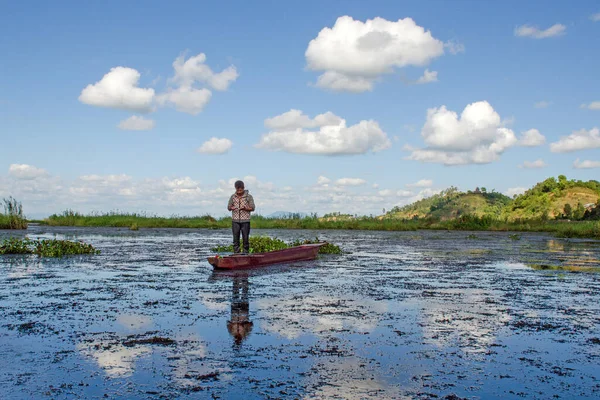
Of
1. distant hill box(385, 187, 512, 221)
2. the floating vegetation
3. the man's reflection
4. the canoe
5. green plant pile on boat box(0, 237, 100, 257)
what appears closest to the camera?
the man's reflection

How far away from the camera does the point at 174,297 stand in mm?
10172

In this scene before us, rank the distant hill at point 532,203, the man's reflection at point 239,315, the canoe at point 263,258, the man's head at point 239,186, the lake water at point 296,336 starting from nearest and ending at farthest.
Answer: the lake water at point 296,336
the man's reflection at point 239,315
the canoe at point 263,258
the man's head at point 239,186
the distant hill at point 532,203

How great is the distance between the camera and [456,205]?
6625 centimetres

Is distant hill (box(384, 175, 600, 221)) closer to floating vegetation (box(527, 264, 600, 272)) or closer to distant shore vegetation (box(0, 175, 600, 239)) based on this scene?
distant shore vegetation (box(0, 175, 600, 239))

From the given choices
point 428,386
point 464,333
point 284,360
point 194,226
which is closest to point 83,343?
point 284,360

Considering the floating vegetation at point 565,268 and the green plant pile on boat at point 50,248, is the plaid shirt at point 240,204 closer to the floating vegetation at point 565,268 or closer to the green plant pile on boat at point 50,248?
the green plant pile on boat at point 50,248

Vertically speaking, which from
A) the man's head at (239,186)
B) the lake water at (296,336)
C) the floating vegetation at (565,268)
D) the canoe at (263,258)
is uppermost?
the man's head at (239,186)

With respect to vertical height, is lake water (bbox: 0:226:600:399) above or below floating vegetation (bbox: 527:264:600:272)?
below

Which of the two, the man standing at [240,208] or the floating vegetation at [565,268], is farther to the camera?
the floating vegetation at [565,268]

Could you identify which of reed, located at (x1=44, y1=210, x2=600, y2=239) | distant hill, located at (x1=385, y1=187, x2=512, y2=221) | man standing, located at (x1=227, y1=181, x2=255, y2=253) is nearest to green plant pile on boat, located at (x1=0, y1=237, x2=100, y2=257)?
man standing, located at (x1=227, y1=181, x2=255, y2=253)

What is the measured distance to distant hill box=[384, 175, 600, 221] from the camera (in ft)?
171

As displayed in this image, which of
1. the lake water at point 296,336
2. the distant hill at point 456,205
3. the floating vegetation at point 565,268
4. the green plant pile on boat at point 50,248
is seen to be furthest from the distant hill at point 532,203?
the lake water at point 296,336

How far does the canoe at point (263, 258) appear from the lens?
47.3 feet

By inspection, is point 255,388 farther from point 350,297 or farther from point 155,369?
point 350,297
